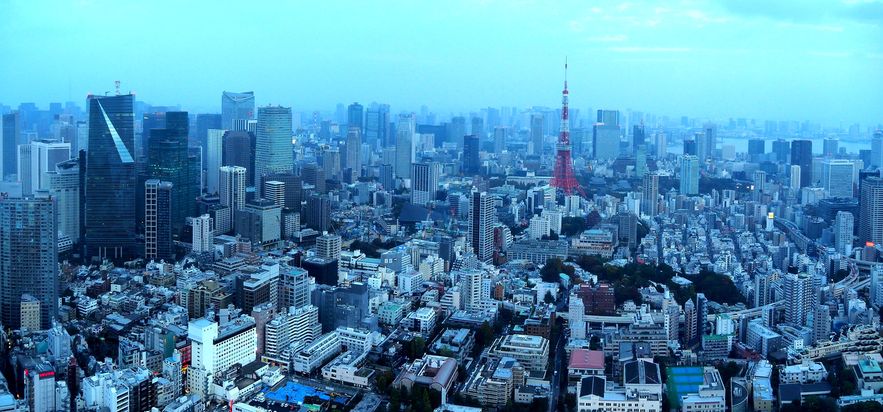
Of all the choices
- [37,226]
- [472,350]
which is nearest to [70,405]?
[37,226]

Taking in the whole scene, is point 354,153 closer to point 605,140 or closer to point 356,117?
point 356,117

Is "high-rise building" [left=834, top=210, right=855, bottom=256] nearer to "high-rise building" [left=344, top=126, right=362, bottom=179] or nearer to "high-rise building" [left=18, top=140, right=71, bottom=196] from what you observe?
"high-rise building" [left=18, top=140, right=71, bottom=196]

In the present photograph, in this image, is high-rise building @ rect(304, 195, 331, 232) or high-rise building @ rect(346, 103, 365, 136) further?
high-rise building @ rect(346, 103, 365, 136)

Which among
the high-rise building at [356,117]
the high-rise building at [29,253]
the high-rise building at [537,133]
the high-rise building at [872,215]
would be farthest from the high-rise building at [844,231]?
the high-rise building at [356,117]

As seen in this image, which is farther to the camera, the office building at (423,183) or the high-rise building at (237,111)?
the high-rise building at (237,111)

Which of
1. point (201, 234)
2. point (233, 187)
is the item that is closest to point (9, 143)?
point (201, 234)

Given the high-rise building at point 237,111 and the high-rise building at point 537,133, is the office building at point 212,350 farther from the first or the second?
the high-rise building at point 537,133

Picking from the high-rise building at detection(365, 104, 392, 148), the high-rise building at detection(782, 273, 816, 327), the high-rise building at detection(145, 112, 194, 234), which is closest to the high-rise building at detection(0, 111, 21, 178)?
the high-rise building at detection(145, 112, 194, 234)
